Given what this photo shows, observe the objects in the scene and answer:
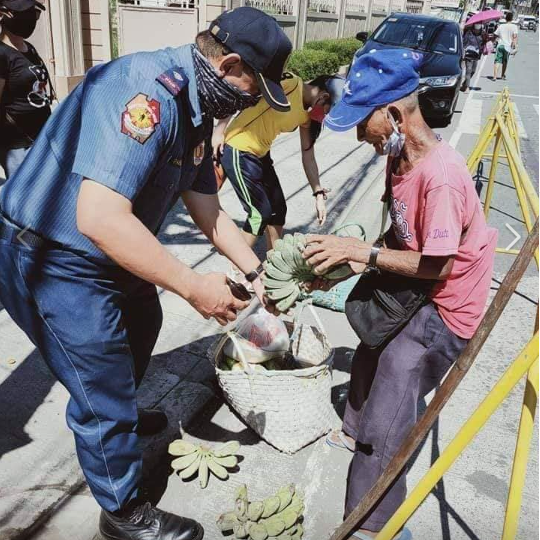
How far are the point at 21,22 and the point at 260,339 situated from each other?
2870 mm

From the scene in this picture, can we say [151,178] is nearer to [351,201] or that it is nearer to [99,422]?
[99,422]

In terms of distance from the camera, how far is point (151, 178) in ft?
6.55

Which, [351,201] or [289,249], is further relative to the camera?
[351,201]

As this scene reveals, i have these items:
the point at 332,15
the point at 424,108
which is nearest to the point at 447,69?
the point at 424,108

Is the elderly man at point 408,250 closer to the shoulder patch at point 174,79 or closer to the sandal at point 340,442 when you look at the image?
the sandal at point 340,442

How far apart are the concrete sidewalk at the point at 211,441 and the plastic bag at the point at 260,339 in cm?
45

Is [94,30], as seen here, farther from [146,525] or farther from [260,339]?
[146,525]

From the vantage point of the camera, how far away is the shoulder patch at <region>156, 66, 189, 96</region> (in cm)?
184

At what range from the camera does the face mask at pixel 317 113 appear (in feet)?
13.8

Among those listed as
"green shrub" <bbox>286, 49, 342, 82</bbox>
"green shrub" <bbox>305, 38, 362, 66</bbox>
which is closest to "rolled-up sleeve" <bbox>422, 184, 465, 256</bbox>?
"green shrub" <bbox>286, 49, 342, 82</bbox>

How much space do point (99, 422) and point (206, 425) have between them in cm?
113

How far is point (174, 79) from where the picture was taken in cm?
187

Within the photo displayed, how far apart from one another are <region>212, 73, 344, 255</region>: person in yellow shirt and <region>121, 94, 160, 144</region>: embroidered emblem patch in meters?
2.47

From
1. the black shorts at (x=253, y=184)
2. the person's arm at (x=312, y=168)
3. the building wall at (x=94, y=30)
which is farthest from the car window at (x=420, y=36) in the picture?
the black shorts at (x=253, y=184)
